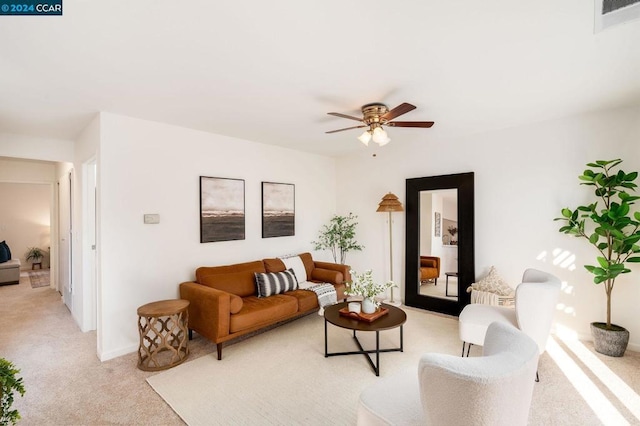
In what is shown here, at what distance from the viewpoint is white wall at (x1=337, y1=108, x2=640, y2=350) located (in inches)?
127

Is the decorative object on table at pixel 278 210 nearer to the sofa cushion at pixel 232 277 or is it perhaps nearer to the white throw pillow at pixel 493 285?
the sofa cushion at pixel 232 277

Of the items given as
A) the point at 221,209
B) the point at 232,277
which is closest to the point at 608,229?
the point at 232,277

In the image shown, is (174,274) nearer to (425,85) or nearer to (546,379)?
(425,85)

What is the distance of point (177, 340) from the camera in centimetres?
314

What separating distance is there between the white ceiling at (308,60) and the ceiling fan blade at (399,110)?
0.65ft

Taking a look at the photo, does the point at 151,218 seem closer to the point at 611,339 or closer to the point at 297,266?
the point at 297,266

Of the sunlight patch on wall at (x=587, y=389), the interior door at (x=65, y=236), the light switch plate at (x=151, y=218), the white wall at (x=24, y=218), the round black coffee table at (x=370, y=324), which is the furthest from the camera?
the white wall at (x=24, y=218)

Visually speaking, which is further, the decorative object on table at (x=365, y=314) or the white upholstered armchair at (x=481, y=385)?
the decorative object on table at (x=365, y=314)

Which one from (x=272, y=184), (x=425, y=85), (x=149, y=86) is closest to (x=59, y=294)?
(x=272, y=184)

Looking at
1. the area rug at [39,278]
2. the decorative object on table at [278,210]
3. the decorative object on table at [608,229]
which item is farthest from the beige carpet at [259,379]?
the area rug at [39,278]

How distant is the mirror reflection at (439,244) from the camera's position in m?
4.30

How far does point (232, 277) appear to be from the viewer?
3.76 m

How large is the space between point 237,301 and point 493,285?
3106 millimetres

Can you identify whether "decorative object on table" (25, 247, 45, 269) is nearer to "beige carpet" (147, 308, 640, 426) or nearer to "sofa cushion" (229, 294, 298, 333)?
"sofa cushion" (229, 294, 298, 333)
